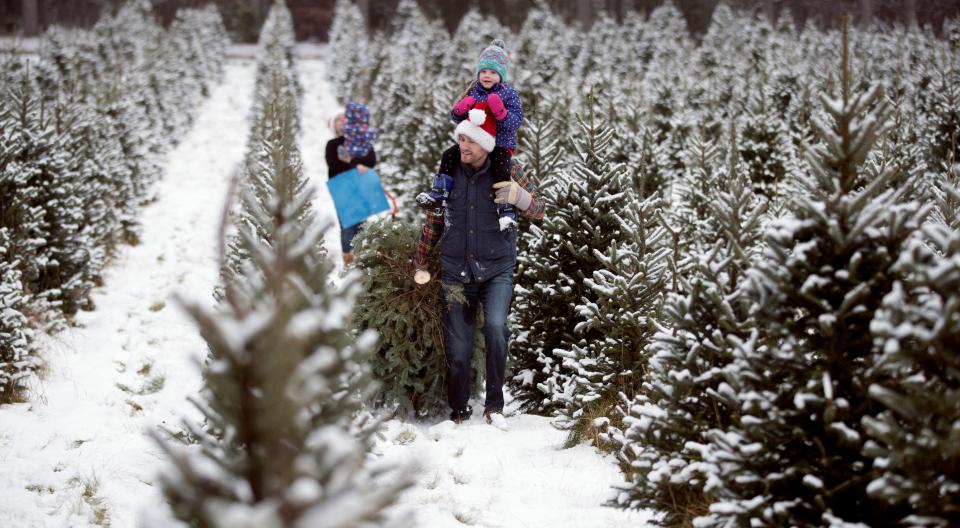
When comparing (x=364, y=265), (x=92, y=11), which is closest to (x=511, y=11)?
(x=92, y=11)

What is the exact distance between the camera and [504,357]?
5.12 meters

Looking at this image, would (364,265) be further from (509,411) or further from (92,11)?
(92,11)

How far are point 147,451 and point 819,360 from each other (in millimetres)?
4209

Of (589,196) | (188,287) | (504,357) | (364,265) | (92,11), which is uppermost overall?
(92,11)

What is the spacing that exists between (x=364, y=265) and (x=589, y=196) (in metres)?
1.92

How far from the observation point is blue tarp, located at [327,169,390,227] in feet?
28.8

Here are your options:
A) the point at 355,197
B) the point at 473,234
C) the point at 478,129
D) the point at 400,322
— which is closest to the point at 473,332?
the point at 400,322

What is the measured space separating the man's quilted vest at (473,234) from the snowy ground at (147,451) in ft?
3.90

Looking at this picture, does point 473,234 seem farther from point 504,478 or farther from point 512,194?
point 504,478

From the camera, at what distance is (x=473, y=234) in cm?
496

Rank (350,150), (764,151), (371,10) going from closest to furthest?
1. (350,150)
2. (764,151)
3. (371,10)

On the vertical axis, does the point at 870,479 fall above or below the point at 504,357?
above

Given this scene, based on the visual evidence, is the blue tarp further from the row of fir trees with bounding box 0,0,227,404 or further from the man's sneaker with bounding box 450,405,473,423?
the man's sneaker with bounding box 450,405,473,423

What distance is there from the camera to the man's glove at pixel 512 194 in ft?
16.1
